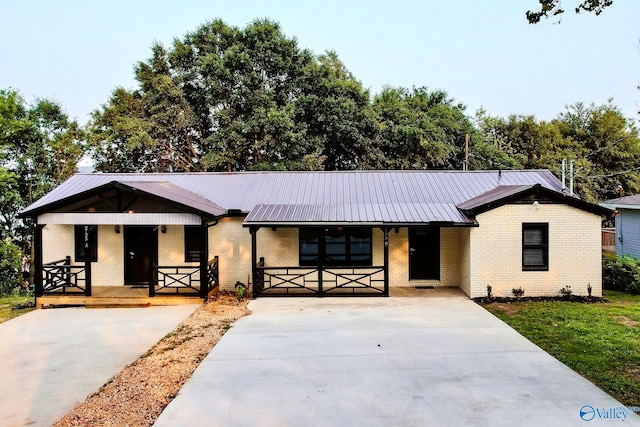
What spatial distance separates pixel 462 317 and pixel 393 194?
5.32 meters

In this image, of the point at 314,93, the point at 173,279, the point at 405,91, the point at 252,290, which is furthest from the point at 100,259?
the point at 405,91

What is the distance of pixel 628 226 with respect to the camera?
1662 cm

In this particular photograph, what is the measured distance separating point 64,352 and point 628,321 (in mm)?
12321

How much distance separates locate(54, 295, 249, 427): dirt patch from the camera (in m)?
5.21

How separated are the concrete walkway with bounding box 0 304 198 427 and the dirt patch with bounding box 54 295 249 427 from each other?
0.28 metres

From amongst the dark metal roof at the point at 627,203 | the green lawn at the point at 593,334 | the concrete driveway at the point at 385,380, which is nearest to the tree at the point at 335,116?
the dark metal roof at the point at 627,203

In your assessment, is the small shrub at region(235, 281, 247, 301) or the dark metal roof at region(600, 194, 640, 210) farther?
the dark metal roof at region(600, 194, 640, 210)

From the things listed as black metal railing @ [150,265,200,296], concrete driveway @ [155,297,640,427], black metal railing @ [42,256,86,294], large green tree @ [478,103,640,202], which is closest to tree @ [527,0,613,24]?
concrete driveway @ [155,297,640,427]

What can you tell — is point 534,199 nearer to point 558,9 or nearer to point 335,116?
point 558,9

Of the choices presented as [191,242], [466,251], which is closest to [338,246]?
[466,251]

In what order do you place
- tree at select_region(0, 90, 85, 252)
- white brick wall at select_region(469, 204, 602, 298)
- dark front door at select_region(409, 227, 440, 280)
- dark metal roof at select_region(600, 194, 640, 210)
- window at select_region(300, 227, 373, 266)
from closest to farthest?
1. white brick wall at select_region(469, 204, 602, 298)
2. window at select_region(300, 227, 373, 266)
3. dark front door at select_region(409, 227, 440, 280)
4. dark metal roof at select_region(600, 194, 640, 210)
5. tree at select_region(0, 90, 85, 252)

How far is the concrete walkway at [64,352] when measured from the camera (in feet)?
18.9

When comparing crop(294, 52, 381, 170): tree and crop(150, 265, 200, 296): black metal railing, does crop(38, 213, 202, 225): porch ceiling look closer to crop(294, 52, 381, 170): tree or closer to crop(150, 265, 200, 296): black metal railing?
crop(150, 265, 200, 296): black metal railing

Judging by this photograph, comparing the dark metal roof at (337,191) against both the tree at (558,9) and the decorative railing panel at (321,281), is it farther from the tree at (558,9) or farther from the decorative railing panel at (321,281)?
the tree at (558,9)
